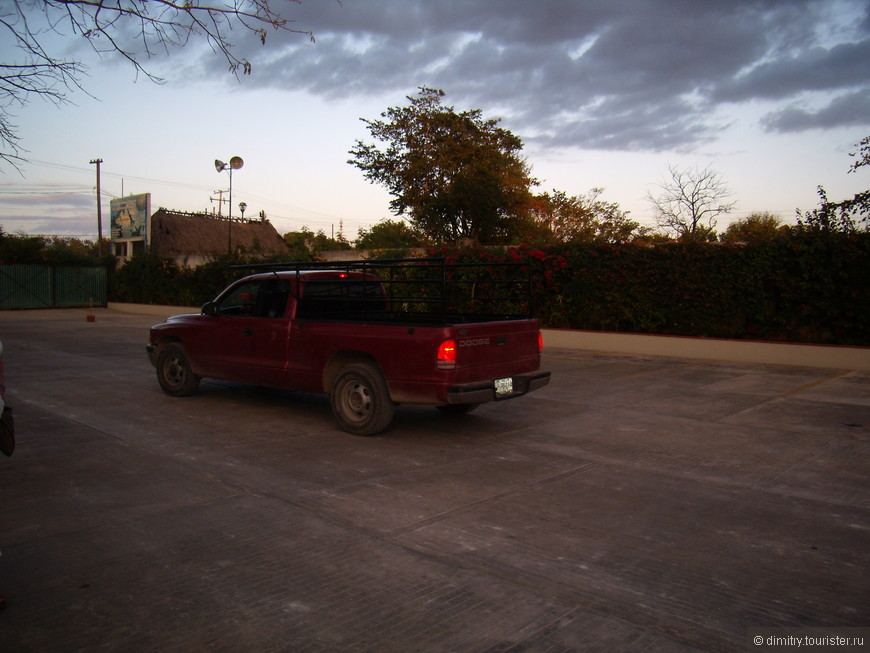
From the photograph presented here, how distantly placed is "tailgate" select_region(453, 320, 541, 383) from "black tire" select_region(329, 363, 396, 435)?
91 cm

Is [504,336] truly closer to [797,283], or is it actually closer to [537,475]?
[537,475]

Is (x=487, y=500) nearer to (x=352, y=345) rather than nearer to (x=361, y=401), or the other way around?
(x=361, y=401)

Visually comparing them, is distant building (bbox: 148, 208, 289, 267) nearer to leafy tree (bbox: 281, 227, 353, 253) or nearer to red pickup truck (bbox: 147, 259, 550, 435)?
leafy tree (bbox: 281, 227, 353, 253)

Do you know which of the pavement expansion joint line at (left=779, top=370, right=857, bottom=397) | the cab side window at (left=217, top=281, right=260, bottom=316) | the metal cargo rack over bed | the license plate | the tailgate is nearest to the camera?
the tailgate

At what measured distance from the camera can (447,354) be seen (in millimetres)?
6793

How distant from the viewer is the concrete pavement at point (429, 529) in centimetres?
340

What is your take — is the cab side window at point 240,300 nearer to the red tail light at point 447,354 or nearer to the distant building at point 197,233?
the red tail light at point 447,354

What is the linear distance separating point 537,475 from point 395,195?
36195mm

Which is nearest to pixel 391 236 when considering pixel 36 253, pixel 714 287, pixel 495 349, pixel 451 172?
pixel 451 172

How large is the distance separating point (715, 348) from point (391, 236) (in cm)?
4097

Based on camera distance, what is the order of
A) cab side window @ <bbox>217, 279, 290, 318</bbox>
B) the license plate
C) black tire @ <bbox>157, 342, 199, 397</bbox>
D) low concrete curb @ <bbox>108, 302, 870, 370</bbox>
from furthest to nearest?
low concrete curb @ <bbox>108, 302, 870, 370</bbox> < black tire @ <bbox>157, 342, 199, 397</bbox> < cab side window @ <bbox>217, 279, 290, 318</bbox> < the license plate

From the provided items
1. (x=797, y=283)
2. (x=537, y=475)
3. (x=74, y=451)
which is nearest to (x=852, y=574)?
(x=537, y=475)

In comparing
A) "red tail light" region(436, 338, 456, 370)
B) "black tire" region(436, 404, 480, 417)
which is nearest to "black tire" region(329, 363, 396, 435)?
"red tail light" region(436, 338, 456, 370)

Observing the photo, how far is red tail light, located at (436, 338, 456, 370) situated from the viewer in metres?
6.79
